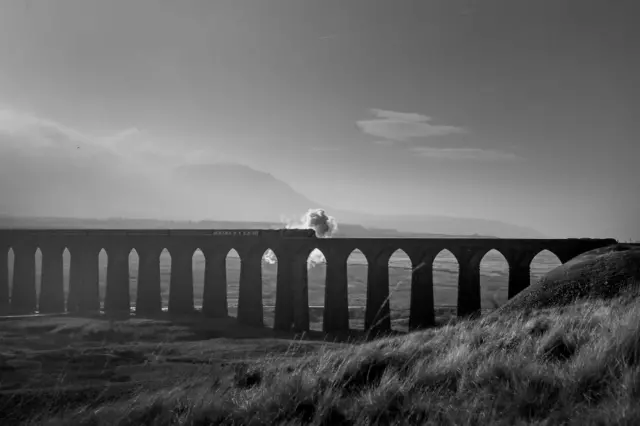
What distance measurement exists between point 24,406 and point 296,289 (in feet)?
114

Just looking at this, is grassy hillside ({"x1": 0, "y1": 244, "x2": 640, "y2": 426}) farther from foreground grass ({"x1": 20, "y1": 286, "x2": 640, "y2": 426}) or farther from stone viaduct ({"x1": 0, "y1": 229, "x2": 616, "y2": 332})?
stone viaduct ({"x1": 0, "y1": 229, "x2": 616, "y2": 332})

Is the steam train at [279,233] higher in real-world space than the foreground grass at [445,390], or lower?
higher

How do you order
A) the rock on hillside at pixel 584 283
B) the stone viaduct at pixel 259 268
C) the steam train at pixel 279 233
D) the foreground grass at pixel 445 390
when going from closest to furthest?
1. the foreground grass at pixel 445 390
2. the rock on hillside at pixel 584 283
3. the stone viaduct at pixel 259 268
4. the steam train at pixel 279 233

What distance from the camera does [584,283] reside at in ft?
69.1

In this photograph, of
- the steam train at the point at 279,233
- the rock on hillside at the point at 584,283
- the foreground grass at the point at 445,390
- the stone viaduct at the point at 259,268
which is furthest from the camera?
the steam train at the point at 279,233

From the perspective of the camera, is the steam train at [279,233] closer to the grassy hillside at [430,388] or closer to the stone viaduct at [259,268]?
the stone viaduct at [259,268]

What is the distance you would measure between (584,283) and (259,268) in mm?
31697

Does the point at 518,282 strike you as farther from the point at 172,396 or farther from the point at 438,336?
the point at 172,396

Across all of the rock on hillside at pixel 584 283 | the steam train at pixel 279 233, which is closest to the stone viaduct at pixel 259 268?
the steam train at pixel 279 233

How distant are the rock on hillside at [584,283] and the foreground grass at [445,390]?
10.2 meters

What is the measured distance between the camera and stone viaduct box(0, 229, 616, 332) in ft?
144

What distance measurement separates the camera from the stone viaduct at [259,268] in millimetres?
43781

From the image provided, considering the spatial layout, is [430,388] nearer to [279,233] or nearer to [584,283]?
[584,283]

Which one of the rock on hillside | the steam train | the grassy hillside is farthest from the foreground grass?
the steam train
